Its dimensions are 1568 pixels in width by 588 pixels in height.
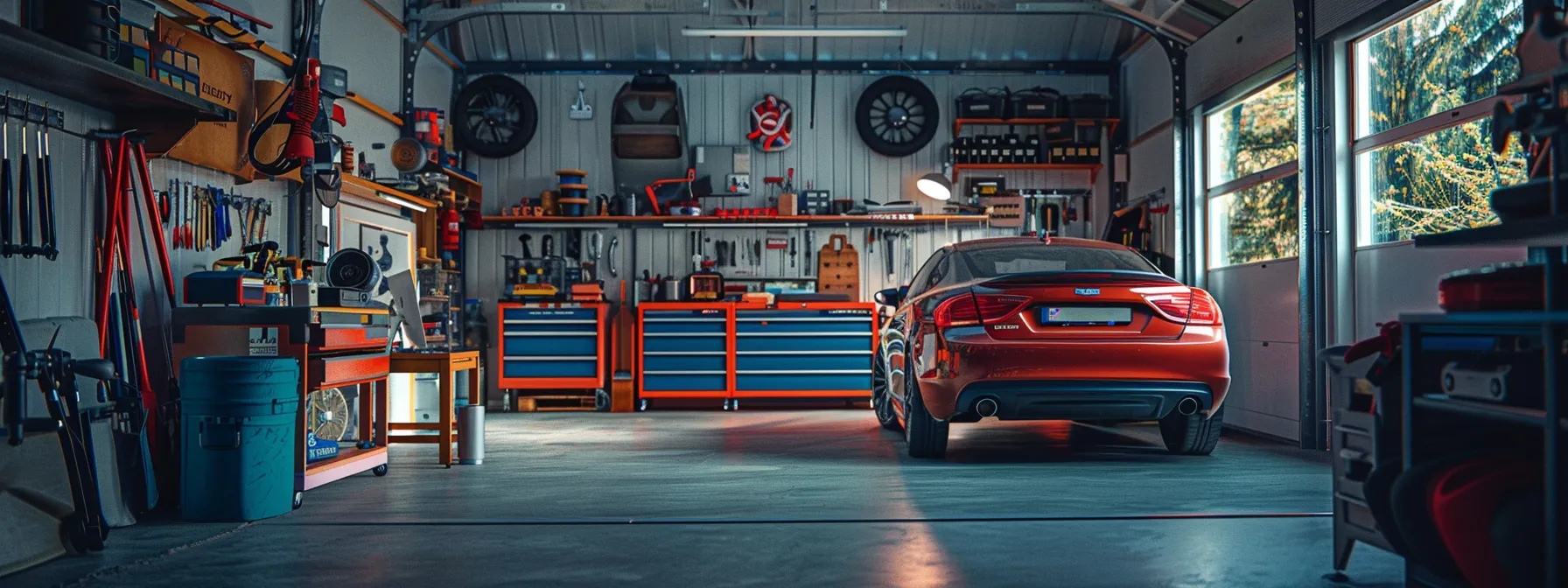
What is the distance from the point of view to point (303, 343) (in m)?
3.55

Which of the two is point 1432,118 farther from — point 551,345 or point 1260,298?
point 551,345

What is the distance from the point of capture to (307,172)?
482cm

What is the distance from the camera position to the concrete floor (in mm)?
2420

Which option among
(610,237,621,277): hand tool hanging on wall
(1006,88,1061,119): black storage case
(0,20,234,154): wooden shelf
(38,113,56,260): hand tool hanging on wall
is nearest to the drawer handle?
(610,237,621,277): hand tool hanging on wall

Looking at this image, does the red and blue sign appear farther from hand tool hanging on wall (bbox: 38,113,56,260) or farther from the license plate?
hand tool hanging on wall (bbox: 38,113,56,260)

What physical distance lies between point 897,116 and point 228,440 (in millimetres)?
6051

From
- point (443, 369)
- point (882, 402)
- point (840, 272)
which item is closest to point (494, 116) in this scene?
point (840, 272)

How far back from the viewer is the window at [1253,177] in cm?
560

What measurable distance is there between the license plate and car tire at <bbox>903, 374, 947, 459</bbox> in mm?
670

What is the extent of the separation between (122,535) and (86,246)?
1099 millimetres

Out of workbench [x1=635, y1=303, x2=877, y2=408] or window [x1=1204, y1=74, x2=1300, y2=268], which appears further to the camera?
workbench [x1=635, y1=303, x2=877, y2=408]

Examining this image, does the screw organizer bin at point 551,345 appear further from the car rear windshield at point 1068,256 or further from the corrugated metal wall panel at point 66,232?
the corrugated metal wall panel at point 66,232

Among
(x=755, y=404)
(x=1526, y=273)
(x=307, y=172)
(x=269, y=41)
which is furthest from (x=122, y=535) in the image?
(x=755, y=404)

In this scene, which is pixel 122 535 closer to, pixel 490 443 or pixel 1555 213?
pixel 490 443
